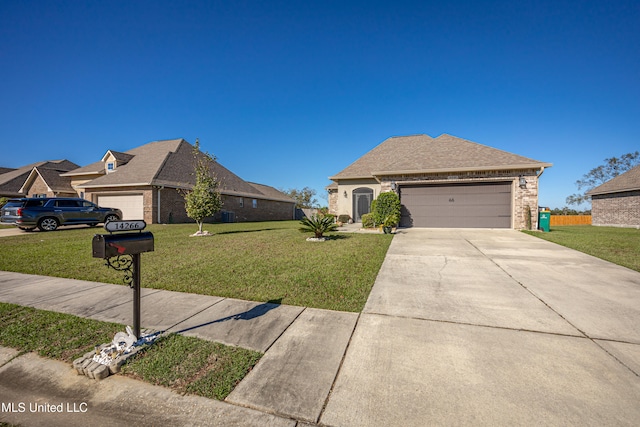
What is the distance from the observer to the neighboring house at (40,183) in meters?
21.8

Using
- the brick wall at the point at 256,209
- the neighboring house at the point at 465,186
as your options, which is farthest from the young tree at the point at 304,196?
the neighboring house at the point at 465,186

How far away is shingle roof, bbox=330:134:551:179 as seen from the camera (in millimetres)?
12812

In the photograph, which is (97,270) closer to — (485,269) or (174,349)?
(174,349)

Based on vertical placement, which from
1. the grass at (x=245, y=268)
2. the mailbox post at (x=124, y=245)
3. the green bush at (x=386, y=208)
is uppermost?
the green bush at (x=386, y=208)

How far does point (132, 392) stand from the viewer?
2.02 m

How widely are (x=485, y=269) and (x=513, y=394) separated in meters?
4.10

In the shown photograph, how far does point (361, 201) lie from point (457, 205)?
6138mm

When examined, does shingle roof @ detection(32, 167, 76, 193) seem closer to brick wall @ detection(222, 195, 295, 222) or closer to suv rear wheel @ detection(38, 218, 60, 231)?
suv rear wheel @ detection(38, 218, 60, 231)

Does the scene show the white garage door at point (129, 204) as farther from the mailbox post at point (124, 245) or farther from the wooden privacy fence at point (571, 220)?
the wooden privacy fence at point (571, 220)

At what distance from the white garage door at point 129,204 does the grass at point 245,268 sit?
8.50 meters

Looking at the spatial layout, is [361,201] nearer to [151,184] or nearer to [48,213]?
[151,184]

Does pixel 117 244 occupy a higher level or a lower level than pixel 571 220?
higher

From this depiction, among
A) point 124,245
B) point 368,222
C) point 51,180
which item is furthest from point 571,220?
point 51,180

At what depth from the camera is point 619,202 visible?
65.6 feet
